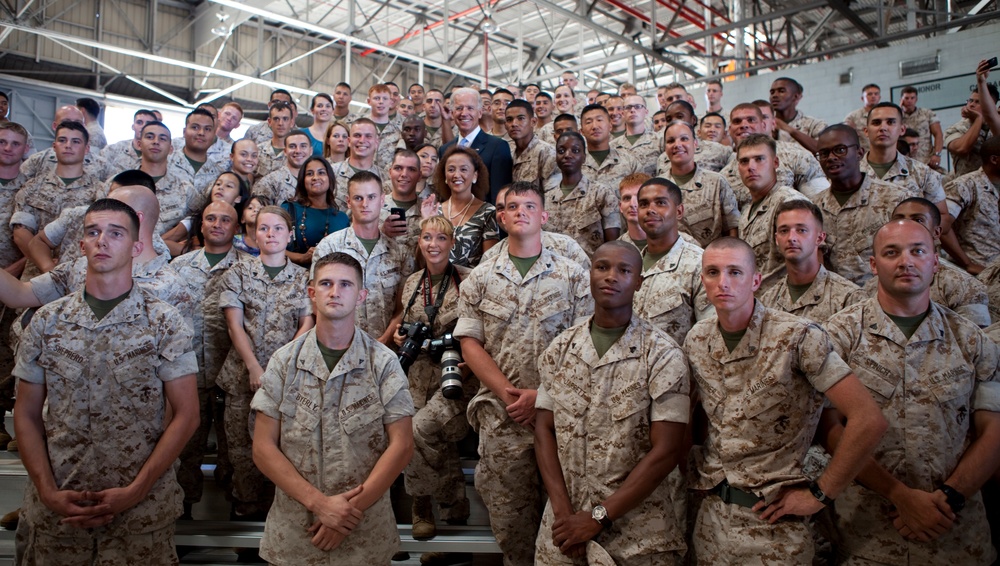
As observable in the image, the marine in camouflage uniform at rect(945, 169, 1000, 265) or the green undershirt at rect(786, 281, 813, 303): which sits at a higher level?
the marine in camouflage uniform at rect(945, 169, 1000, 265)

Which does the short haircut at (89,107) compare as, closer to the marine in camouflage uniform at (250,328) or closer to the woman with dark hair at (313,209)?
the woman with dark hair at (313,209)

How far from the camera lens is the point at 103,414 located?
2754 millimetres

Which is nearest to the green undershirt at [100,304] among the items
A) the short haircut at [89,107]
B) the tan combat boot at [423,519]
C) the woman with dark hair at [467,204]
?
the tan combat boot at [423,519]

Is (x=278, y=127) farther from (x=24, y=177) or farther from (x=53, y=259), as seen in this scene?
(x=53, y=259)

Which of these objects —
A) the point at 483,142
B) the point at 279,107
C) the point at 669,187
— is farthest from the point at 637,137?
the point at 279,107

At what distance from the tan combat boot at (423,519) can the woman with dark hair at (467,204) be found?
4.47 ft

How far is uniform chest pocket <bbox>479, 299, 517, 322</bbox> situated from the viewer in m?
3.23

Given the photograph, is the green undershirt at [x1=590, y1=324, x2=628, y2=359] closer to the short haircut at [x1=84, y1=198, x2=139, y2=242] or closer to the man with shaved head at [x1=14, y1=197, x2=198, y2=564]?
the man with shaved head at [x1=14, y1=197, x2=198, y2=564]

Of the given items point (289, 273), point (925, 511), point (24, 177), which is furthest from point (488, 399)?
point (24, 177)

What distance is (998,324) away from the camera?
3164mm

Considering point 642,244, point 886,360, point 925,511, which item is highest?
point 642,244

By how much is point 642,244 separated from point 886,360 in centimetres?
141

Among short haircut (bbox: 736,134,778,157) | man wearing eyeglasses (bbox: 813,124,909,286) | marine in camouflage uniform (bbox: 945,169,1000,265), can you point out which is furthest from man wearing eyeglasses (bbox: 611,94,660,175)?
marine in camouflage uniform (bbox: 945,169,1000,265)

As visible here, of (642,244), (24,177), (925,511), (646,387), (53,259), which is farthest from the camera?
(24,177)
